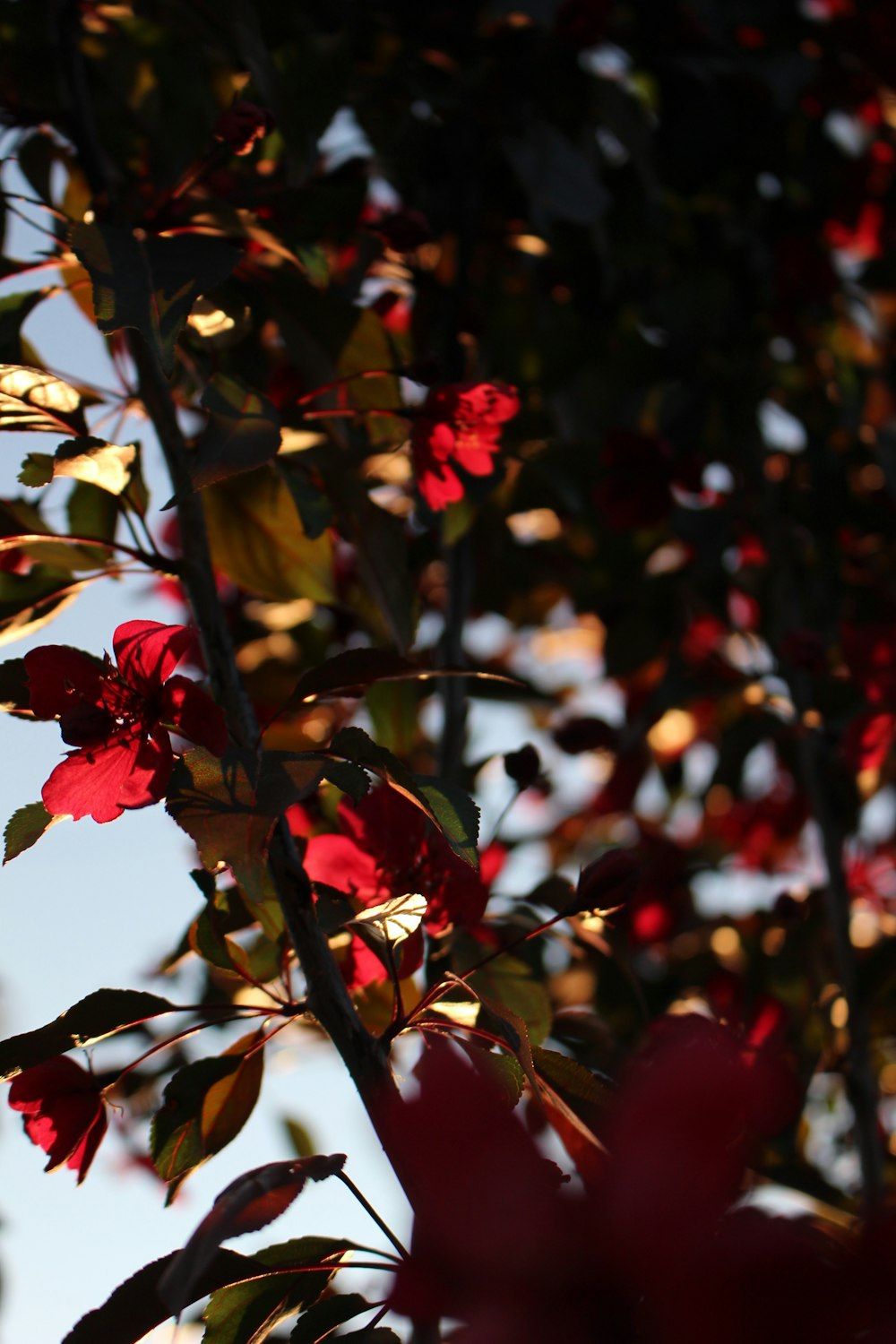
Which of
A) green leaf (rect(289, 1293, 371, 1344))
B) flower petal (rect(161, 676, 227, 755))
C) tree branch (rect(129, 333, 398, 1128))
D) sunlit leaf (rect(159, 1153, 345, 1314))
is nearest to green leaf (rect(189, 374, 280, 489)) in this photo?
tree branch (rect(129, 333, 398, 1128))

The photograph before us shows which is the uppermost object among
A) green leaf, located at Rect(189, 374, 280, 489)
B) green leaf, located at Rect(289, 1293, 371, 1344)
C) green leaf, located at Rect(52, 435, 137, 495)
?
green leaf, located at Rect(189, 374, 280, 489)

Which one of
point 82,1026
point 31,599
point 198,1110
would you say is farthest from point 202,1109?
point 31,599

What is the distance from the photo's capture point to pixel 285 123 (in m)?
1.11

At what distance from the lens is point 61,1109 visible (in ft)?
2.49

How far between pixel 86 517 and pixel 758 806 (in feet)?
5.06

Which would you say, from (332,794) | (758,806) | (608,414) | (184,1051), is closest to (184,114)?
(608,414)

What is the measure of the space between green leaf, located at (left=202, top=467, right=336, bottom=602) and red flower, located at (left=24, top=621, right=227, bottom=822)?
30 cm

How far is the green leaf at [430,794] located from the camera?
63 cm

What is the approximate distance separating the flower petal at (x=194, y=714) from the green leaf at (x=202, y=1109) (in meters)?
0.23

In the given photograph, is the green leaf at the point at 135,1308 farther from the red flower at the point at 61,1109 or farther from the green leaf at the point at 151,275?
the green leaf at the point at 151,275

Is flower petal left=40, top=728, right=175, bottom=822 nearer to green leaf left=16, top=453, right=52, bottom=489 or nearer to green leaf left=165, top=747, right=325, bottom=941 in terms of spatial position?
green leaf left=165, top=747, right=325, bottom=941

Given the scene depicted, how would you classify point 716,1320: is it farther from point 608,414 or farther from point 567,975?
point 567,975

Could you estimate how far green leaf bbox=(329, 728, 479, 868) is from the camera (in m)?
0.63

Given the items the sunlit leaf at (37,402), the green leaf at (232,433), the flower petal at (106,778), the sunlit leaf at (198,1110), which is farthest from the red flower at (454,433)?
the sunlit leaf at (198,1110)
